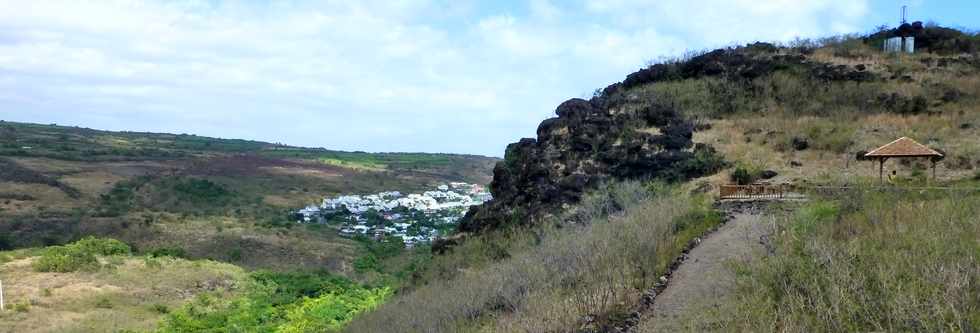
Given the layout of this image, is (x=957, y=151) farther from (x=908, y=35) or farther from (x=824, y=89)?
(x=908, y=35)

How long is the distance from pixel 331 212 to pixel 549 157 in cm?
4741

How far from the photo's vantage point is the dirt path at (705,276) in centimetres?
983

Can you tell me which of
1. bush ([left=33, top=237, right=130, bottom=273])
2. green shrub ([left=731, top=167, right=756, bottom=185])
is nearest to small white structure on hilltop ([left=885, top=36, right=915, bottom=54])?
green shrub ([left=731, top=167, right=756, bottom=185])

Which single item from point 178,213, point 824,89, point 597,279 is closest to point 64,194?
point 178,213

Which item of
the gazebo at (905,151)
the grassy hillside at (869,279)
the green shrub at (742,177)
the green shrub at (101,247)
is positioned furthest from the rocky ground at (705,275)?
the green shrub at (101,247)

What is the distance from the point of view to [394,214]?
69.1m

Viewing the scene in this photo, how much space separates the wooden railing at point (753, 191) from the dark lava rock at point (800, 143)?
238 inches

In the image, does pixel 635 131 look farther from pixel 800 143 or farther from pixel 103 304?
pixel 103 304

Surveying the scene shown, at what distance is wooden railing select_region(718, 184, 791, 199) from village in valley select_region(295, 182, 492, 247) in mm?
35879

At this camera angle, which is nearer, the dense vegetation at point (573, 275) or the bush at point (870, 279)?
the bush at point (870, 279)

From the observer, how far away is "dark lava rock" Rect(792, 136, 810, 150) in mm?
22875

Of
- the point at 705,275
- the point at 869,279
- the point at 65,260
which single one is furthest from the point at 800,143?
the point at 65,260

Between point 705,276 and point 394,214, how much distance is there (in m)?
58.8

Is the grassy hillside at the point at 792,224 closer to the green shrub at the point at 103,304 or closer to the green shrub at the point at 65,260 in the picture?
the green shrub at the point at 103,304
